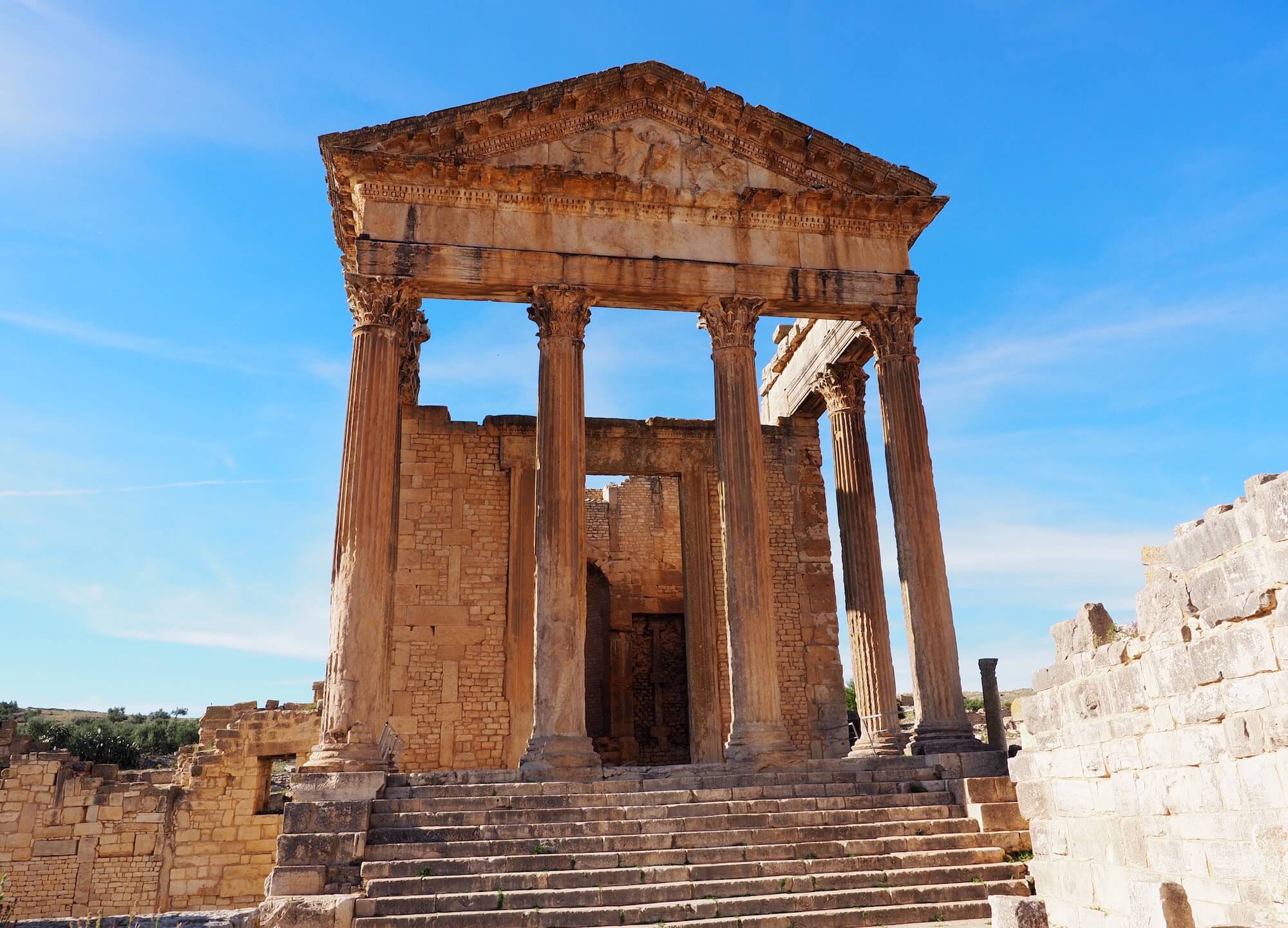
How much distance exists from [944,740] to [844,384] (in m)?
7.35

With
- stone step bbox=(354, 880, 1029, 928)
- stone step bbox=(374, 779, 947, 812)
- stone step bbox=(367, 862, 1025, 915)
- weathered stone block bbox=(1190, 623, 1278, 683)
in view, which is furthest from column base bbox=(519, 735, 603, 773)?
weathered stone block bbox=(1190, 623, 1278, 683)

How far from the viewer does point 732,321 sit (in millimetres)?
15469

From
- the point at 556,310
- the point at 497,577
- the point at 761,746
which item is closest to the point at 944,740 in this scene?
the point at 761,746

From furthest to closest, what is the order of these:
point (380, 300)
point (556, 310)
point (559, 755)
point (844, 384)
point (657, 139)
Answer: point (844, 384) → point (657, 139) → point (556, 310) → point (380, 300) → point (559, 755)

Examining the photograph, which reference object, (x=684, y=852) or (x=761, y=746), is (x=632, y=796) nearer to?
(x=684, y=852)

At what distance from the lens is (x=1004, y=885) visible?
10156 millimetres

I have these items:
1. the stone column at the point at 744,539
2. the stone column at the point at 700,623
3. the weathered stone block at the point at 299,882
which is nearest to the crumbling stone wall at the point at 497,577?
the stone column at the point at 700,623

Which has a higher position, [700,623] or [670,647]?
[670,647]

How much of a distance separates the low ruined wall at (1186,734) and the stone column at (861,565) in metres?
7.00

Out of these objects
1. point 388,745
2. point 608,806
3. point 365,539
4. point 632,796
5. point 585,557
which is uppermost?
point 585,557

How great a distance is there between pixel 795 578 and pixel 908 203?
303 inches

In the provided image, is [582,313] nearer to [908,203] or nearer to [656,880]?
[908,203]

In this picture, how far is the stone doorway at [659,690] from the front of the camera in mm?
22797

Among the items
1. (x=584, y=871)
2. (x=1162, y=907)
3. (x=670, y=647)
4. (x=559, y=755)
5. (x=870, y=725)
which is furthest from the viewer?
(x=670, y=647)
